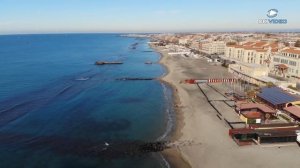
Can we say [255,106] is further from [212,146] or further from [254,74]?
[254,74]

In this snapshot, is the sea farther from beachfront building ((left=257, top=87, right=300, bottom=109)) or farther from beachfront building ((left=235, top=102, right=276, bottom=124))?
beachfront building ((left=257, top=87, right=300, bottom=109))

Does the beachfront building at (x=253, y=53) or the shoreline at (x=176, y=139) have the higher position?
the beachfront building at (x=253, y=53)

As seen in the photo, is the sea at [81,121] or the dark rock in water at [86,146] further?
the dark rock in water at [86,146]

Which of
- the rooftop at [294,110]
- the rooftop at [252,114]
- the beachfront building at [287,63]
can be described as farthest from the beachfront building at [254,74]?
the rooftop at [252,114]

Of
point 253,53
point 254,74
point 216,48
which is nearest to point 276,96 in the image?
point 254,74

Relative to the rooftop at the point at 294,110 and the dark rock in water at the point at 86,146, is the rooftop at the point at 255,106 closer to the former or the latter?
the rooftop at the point at 294,110

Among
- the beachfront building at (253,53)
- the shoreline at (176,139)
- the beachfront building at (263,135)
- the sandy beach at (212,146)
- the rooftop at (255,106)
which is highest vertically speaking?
the beachfront building at (253,53)

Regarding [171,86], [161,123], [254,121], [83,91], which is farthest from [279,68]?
[83,91]
